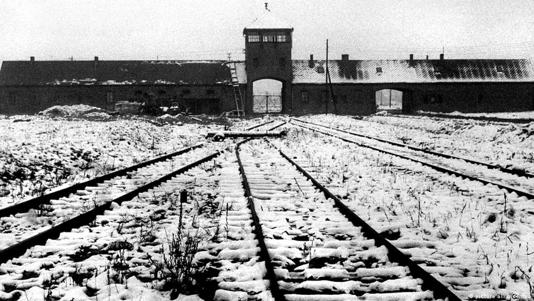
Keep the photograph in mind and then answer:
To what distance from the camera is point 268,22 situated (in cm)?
5409

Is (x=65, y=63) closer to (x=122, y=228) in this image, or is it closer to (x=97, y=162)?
(x=97, y=162)

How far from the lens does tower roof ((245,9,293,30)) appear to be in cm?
5334

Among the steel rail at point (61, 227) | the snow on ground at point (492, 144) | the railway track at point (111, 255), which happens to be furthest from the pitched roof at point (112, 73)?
the railway track at point (111, 255)

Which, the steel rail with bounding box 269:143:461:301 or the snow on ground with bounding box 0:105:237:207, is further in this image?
the snow on ground with bounding box 0:105:237:207

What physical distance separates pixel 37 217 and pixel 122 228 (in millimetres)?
1455

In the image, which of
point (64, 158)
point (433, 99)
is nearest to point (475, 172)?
point (64, 158)

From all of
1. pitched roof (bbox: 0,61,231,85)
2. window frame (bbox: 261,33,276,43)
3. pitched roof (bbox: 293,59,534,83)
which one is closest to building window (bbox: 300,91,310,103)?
pitched roof (bbox: 293,59,534,83)

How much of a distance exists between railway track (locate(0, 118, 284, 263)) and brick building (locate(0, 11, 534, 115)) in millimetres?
42937

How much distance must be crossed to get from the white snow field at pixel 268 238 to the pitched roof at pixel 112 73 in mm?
43981

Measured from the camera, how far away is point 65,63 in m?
56.3

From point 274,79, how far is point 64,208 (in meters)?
49.1

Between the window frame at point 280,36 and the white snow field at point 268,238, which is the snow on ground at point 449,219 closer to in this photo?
the white snow field at point 268,238

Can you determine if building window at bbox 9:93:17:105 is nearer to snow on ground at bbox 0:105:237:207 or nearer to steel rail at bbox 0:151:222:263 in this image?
snow on ground at bbox 0:105:237:207

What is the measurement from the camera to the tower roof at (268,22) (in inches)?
2100
